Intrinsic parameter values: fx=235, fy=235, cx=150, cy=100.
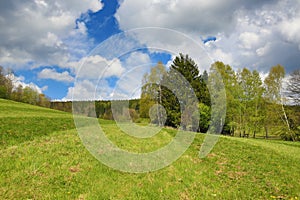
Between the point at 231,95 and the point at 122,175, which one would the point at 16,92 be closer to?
the point at 231,95

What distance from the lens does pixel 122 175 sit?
9727 mm

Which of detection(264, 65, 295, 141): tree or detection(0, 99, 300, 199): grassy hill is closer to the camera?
detection(0, 99, 300, 199): grassy hill

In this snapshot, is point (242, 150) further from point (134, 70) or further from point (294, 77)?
point (294, 77)

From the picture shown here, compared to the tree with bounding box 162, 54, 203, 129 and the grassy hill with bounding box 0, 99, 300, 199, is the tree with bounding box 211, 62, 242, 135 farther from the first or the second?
the grassy hill with bounding box 0, 99, 300, 199

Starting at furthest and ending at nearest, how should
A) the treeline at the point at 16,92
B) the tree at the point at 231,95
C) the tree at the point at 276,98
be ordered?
the treeline at the point at 16,92 → the tree at the point at 231,95 → the tree at the point at 276,98

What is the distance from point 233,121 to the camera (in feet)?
146

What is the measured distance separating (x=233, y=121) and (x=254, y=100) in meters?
5.40

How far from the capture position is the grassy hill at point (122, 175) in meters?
8.13

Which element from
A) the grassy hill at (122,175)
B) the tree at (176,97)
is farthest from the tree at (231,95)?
the grassy hill at (122,175)

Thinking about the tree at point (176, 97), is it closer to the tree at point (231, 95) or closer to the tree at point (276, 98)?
the tree at point (231, 95)

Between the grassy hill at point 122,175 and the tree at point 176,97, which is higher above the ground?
the tree at point 176,97

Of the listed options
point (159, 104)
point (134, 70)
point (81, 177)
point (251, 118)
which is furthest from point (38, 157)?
point (251, 118)

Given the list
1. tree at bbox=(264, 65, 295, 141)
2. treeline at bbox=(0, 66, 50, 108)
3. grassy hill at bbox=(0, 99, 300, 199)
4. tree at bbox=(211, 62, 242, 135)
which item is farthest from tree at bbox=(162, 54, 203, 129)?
treeline at bbox=(0, 66, 50, 108)

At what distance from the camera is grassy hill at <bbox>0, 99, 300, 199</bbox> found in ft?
26.7
